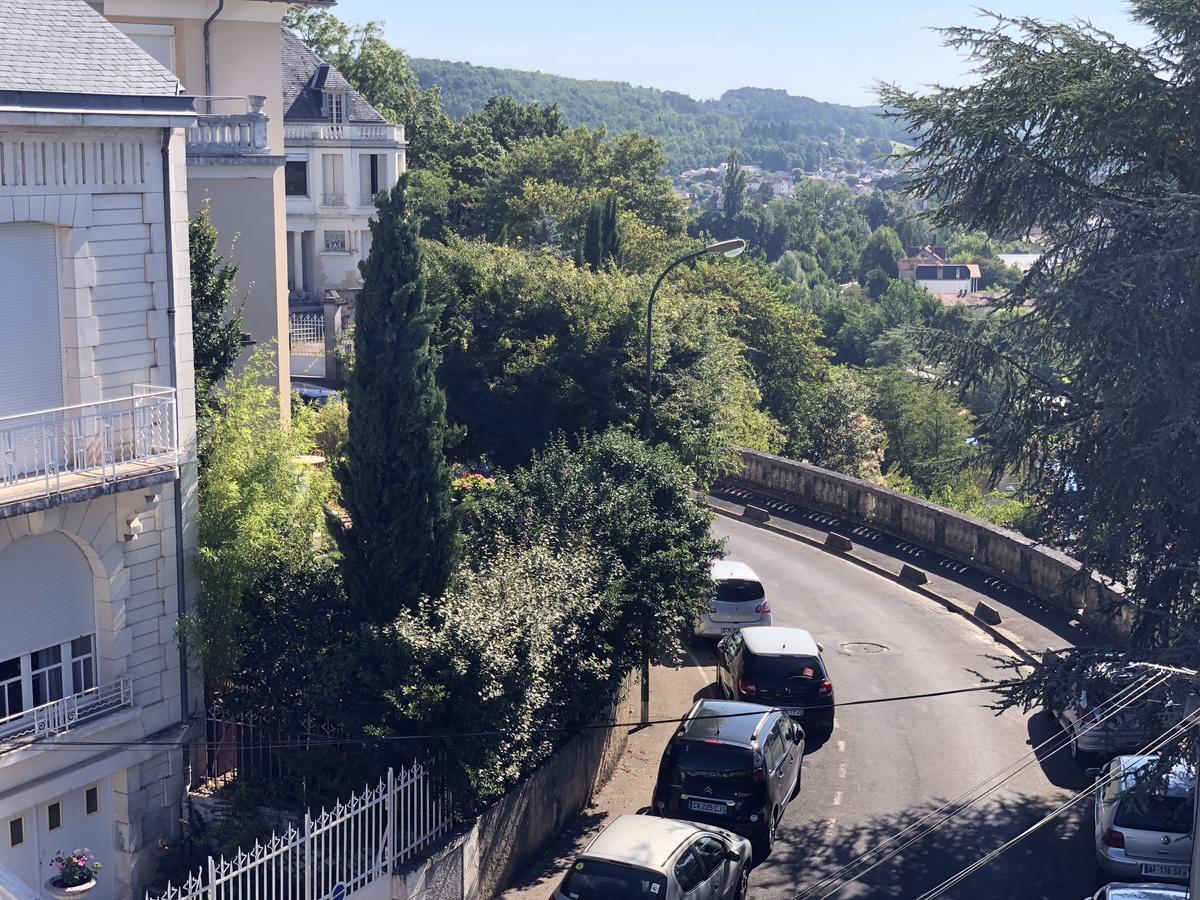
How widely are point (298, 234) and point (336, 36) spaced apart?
23222 millimetres

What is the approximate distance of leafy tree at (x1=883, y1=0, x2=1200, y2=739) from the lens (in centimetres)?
1695

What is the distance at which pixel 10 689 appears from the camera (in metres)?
15.3

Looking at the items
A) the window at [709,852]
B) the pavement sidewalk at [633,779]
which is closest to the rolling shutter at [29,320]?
the pavement sidewalk at [633,779]

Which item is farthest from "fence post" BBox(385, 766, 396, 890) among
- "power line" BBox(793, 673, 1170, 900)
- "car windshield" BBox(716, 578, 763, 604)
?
"car windshield" BBox(716, 578, 763, 604)

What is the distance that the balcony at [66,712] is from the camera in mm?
14969

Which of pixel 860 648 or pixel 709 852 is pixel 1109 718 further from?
pixel 860 648

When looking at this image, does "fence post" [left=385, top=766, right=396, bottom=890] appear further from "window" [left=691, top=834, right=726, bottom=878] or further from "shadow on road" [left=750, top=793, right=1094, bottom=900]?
"shadow on road" [left=750, top=793, right=1094, bottom=900]

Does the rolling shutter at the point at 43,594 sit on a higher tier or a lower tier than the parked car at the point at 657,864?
higher

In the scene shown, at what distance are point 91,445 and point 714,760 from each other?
8207mm

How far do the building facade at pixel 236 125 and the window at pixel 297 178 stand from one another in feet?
95.5

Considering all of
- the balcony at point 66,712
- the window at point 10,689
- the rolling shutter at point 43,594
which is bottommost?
the balcony at point 66,712

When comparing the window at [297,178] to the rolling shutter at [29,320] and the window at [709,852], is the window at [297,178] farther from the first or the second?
the window at [709,852]

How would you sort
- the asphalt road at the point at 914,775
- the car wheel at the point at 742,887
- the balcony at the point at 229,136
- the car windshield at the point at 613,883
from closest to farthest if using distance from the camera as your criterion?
the car windshield at the point at 613,883, the car wheel at the point at 742,887, the asphalt road at the point at 914,775, the balcony at the point at 229,136

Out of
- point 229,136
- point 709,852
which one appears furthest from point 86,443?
point 229,136
